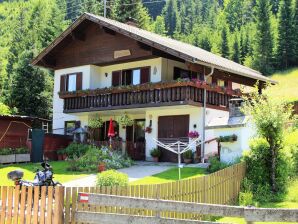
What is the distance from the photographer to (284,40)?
66.1 meters

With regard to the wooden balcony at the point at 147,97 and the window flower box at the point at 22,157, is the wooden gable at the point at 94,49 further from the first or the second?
the window flower box at the point at 22,157

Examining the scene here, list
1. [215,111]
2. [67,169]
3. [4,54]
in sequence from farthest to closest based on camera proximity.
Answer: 1. [4,54]
2. [215,111]
3. [67,169]

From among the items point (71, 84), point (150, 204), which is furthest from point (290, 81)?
point (150, 204)

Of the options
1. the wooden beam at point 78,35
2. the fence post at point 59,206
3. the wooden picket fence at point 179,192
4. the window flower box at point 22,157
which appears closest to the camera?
the fence post at point 59,206

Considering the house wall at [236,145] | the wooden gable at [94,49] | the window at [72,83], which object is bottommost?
the house wall at [236,145]

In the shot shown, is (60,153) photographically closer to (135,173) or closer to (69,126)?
(69,126)

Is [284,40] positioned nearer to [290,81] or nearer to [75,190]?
[290,81]

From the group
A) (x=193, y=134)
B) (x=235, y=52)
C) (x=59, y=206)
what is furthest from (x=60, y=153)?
(x=235, y=52)

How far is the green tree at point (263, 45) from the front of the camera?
6588 centimetres

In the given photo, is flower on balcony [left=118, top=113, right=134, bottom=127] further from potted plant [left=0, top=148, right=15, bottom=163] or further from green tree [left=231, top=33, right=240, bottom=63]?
green tree [left=231, top=33, right=240, bottom=63]

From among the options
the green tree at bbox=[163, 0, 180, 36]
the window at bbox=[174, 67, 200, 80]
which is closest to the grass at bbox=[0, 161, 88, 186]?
the window at bbox=[174, 67, 200, 80]

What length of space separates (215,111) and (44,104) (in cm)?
1888

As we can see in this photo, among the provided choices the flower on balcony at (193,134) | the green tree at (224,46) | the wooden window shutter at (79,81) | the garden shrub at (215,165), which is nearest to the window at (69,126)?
the wooden window shutter at (79,81)

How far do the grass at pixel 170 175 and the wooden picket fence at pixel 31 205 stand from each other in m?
7.61
